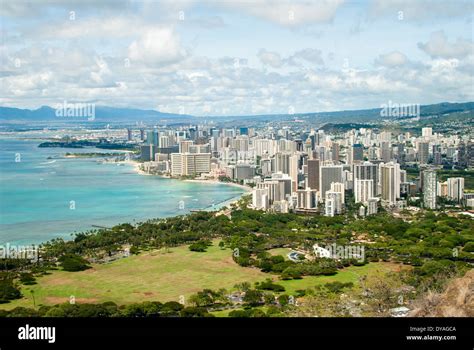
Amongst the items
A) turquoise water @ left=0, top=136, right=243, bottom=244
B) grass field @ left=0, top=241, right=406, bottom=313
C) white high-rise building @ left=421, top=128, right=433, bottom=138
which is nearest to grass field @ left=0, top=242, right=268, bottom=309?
grass field @ left=0, top=241, right=406, bottom=313

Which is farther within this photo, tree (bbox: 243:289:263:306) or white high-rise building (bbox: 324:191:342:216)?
white high-rise building (bbox: 324:191:342:216)

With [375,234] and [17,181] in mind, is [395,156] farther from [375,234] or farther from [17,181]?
[17,181]

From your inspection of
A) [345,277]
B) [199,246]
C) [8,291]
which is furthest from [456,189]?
[8,291]

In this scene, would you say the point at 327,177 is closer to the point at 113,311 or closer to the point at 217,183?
the point at 217,183

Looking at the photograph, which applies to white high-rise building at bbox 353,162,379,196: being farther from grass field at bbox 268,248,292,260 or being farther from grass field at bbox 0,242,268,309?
grass field at bbox 0,242,268,309

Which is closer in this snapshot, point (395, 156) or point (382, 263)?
point (382, 263)
